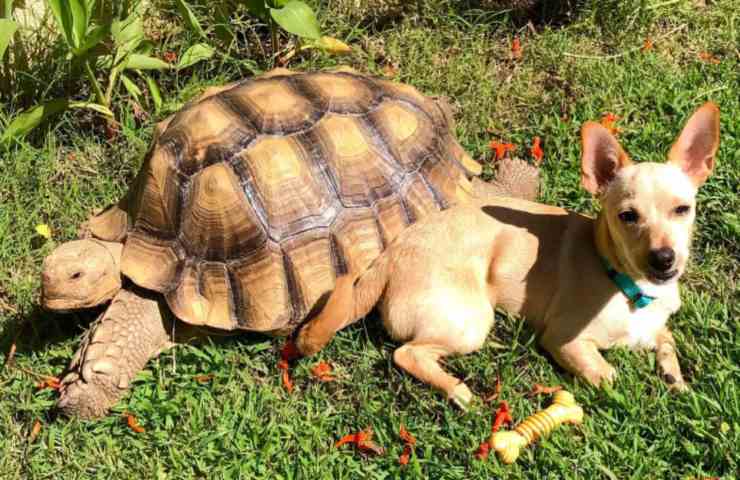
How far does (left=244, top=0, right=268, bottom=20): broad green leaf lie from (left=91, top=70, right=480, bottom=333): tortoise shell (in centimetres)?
97

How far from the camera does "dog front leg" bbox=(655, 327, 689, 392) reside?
12.7 ft

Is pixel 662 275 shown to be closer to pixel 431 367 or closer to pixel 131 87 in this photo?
pixel 431 367

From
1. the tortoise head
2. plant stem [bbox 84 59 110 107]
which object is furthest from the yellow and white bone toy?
plant stem [bbox 84 59 110 107]

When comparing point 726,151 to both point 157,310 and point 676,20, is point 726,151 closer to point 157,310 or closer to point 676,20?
point 676,20


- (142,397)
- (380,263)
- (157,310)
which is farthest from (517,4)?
(142,397)

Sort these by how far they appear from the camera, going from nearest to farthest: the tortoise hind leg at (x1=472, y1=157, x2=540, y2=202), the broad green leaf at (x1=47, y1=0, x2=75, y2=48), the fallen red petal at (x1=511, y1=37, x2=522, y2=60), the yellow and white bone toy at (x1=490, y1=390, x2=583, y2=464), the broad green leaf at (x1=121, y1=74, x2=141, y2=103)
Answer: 1. the yellow and white bone toy at (x1=490, y1=390, x2=583, y2=464)
2. the broad green leaf at (x1=47, y1=0, x2=75, y2=48)
3. the tortoise hind leg at (x1=472, y1=157, x2=540, y2=202)
4. the broad green leaf at (x1=121, y1=74, x2=141, y2=103)
5. the fallen red petal at (x1=511, y1=37, x2=522, y2=60)

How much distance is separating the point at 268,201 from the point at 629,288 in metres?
1.78

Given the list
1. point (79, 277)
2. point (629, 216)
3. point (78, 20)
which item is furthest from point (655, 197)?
point (78, 20)

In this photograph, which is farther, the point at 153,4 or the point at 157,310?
the point at 153,4

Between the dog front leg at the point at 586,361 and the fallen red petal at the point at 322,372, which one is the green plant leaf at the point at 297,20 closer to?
the fallen red petal at the point at 322,372

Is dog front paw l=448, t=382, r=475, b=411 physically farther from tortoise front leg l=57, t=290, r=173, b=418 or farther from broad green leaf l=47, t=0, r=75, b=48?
broad green leaf l=47, t=0, r=75, b=48

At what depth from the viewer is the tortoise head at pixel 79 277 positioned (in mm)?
4105

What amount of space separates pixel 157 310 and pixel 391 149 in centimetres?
149

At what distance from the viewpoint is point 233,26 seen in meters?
5.56
